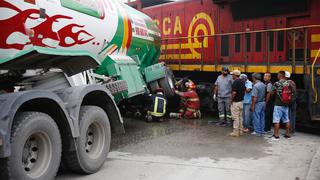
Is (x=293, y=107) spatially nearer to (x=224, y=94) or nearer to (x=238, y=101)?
(x=238, y=101)

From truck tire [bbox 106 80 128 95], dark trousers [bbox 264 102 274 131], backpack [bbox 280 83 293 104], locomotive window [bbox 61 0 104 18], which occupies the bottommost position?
dark trousers [bbox 264 102 274 131]

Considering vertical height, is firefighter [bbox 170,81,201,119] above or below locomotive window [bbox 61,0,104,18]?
below

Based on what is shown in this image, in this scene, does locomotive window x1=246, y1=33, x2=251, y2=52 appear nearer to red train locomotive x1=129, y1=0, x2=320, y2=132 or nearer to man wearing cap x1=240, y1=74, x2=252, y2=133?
red train locomotive x1=129, y1=0, x2=320, y2=132

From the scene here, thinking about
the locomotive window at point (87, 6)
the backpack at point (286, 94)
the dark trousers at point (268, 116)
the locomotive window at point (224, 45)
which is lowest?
the dark trousers at point (268, 116)

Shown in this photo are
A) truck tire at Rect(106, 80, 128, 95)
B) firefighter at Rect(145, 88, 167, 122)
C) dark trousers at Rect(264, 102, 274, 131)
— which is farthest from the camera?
firefighter at Rect(145, 88, 167, 122)

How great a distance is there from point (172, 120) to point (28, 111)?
6.73m

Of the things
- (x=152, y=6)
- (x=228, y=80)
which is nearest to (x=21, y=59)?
(x=228, y=80)

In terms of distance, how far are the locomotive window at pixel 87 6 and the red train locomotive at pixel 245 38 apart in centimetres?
432

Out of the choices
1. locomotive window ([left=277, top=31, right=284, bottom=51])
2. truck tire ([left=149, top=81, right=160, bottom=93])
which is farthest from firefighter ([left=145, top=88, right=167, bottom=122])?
locomotive window ([left=277, top=31, right=284, bottom=51])

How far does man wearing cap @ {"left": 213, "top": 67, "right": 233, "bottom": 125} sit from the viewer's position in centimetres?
980

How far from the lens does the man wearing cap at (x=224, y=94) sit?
32.1 ft

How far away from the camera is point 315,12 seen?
29.5 ft

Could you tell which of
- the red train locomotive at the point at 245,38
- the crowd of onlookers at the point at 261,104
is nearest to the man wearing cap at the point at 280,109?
the crowd of onlookers at the point at 261,104

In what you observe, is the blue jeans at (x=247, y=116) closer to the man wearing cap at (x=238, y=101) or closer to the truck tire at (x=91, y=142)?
the man wearing cap at (x=238, y=101)
